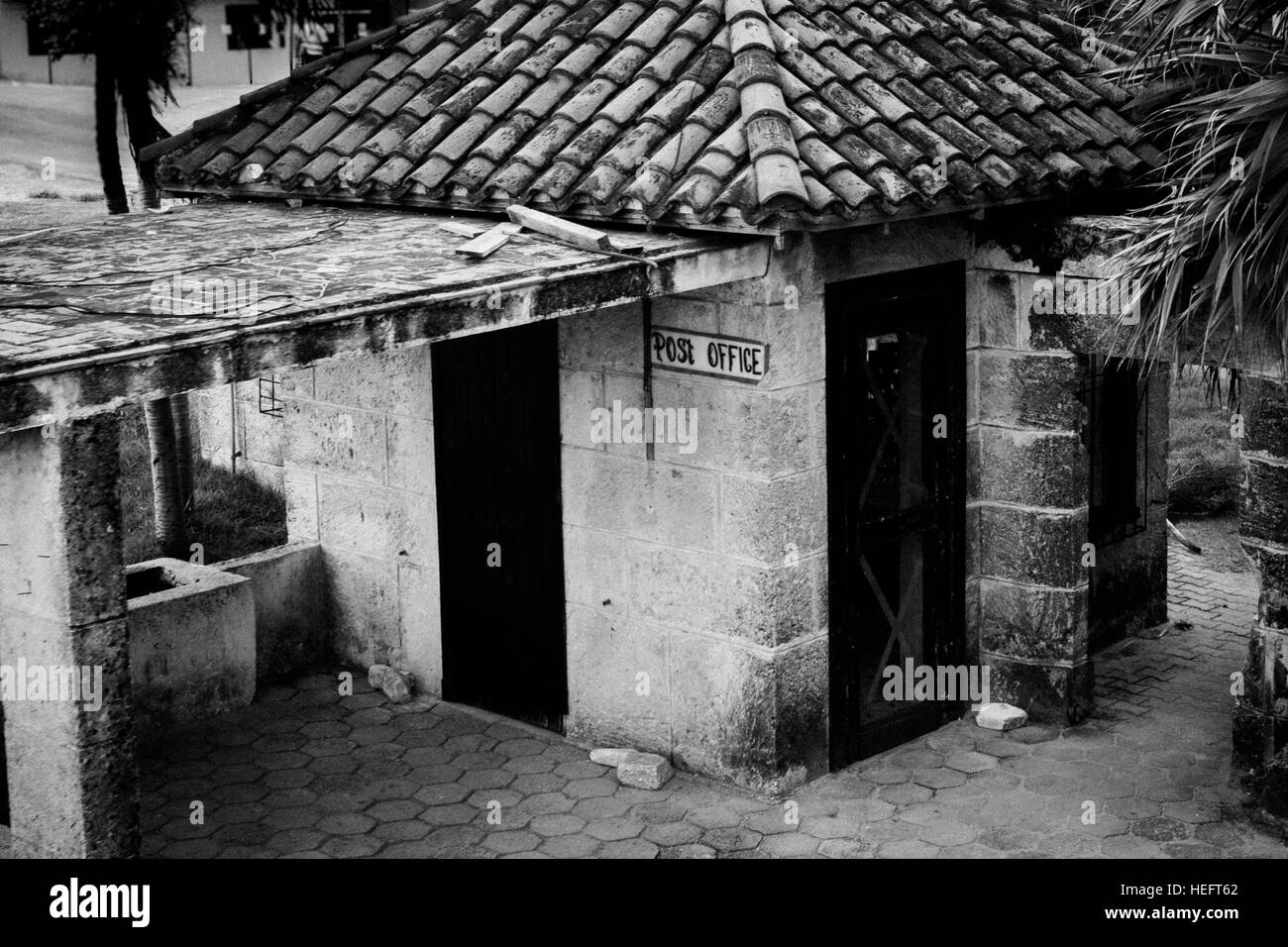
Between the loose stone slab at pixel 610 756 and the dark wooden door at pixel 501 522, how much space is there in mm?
447

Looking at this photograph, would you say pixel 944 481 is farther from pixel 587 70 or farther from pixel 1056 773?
pixel 587 70

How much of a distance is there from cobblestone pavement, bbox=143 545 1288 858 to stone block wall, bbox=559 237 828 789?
0.33m

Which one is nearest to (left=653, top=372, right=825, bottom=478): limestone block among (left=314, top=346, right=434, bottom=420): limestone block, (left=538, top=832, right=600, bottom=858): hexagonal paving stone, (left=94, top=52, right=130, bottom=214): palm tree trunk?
(left=314, top=346, right=434, bottom=420): limestone block

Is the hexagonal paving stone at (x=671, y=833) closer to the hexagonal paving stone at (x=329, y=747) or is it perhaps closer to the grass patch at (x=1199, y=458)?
the hexagonal paving stone at (x=329, y=747)

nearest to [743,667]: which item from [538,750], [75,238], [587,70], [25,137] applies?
[538,750]

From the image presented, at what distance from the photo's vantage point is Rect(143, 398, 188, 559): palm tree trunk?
10430 millimetres

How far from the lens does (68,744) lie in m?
5.36

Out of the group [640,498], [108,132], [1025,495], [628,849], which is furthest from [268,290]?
[1025,495]

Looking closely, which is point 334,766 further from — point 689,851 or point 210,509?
point 210,509

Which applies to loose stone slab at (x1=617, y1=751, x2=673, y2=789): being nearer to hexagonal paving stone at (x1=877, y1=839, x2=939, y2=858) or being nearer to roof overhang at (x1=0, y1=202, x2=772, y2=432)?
hexagonal paving stone at (x1=877, y1=839, x2=939, y2=858)

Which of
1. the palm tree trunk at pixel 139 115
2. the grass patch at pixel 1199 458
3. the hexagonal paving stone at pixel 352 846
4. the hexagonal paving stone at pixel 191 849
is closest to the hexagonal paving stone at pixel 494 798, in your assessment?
the hexagonal paving stone at pixel 352 846

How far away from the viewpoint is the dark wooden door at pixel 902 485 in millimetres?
7812

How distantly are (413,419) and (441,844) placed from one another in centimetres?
272

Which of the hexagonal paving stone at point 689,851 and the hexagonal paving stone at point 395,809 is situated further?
the hexagonal paving stone at point 395,809
